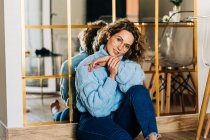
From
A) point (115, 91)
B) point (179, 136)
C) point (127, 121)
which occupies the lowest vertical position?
point (179, 136)

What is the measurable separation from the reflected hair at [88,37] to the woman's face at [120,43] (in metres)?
0.28

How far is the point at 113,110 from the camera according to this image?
2.34 m

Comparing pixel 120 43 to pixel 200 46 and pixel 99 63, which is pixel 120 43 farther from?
pixel 200 46

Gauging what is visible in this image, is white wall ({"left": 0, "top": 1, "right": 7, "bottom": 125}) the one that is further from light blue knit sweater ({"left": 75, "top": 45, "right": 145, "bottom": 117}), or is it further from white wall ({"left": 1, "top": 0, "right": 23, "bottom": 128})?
light blue knit sweater ({"left": 75, "top": 45, "right": 145, "bottom": 117})

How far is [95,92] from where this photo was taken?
221 cm

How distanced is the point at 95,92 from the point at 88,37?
52 centimetres

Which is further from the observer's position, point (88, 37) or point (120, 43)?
point (88, 37)

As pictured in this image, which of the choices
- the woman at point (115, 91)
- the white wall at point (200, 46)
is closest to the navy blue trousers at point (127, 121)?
the woman at point (115, 91)

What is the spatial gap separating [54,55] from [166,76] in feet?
2.45

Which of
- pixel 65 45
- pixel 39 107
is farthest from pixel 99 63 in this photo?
pixel 39 107

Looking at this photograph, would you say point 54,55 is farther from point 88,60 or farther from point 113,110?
point 113,110

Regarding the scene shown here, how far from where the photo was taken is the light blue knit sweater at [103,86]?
221 cm

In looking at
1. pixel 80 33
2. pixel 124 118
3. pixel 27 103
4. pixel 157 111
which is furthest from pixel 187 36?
pixel 27 103

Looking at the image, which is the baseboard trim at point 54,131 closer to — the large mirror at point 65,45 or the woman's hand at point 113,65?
the large mirror at point 65,45
